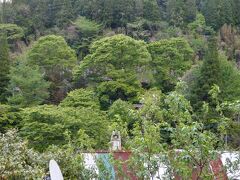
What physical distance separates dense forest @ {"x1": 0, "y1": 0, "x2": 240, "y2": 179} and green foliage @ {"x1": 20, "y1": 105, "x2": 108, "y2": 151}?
0.04 m

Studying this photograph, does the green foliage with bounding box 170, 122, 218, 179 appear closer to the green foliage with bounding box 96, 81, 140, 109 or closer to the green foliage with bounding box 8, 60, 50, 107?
the green foliage with bounding box 8, 60, 50, 107

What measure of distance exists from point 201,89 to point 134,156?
1555 centimetres

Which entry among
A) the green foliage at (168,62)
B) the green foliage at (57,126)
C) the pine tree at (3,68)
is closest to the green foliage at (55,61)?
the pine tree at (3,68)

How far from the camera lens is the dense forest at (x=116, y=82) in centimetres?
447

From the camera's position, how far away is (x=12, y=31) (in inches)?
1203

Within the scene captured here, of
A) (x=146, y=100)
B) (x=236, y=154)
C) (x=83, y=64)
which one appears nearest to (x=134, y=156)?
(x=146, y=100)

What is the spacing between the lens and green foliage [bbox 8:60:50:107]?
19.8m

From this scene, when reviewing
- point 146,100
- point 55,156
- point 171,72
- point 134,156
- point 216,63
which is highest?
point 146,100

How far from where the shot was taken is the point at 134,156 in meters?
4.45

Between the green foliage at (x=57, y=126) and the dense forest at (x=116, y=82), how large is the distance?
0.12 feet

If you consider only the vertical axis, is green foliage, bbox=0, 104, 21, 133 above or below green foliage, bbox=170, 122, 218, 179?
below

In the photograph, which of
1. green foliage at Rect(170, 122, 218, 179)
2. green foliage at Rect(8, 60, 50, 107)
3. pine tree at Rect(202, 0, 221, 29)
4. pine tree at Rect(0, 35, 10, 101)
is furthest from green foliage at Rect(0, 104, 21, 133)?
pine tree at Rect(202, 0, 221, 29)

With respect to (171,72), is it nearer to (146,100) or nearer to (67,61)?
(67,61)

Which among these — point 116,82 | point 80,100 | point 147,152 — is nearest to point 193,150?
point 147,152
